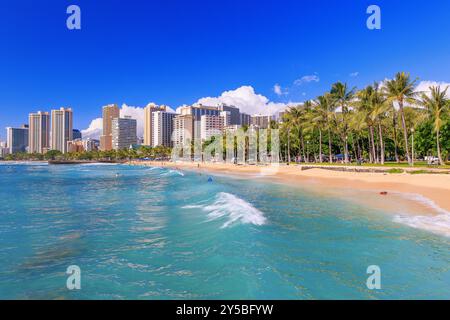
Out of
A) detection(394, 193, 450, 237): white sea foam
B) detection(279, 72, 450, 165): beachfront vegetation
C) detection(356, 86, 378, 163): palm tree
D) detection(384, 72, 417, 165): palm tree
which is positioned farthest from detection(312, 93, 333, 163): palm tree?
detection(394, 193, 450, 237): white sea foam

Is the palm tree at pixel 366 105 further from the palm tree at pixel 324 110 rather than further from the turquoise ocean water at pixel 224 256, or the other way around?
the turquoise ocean water at pixel 224 256

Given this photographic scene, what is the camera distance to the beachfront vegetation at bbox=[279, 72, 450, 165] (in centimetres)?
4041

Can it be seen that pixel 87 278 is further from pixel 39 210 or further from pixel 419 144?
pixel 419 144

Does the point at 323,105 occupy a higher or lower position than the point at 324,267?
higher

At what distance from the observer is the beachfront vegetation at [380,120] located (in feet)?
133

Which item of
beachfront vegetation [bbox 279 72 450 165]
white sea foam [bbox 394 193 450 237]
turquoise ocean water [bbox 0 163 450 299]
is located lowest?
turquoise ocean water [bbox 0 163 450 299]

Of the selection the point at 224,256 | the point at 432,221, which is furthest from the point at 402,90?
the point at 224,256

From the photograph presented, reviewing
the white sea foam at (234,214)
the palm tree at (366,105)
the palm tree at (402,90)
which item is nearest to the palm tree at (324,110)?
the palm tree at (366,105)

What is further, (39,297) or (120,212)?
(120,212)

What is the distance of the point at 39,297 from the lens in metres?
6.30

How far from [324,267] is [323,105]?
5664 cm

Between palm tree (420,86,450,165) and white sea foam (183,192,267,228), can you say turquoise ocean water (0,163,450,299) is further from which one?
palm tree (420,86,450,165)
